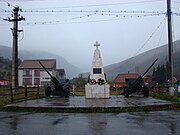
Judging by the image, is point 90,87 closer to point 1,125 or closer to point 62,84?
point 62,84

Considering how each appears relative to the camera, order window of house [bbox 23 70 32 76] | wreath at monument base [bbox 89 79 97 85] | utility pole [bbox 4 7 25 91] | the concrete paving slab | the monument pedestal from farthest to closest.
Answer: window of house [bbox 23 70 32 76], utility pole [bbox 4 7 25 91], wreath at monument base [bbox 89 79 97 85], the monument pedestal, the concrete paving slab

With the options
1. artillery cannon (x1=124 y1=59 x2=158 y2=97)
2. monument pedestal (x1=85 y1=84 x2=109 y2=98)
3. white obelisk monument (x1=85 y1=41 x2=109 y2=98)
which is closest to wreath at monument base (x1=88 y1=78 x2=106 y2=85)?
white obelisk monument (x1=85 y1=41 x2=109 y2=98)

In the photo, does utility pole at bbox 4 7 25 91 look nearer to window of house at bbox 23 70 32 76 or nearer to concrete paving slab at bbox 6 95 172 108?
concrete paving slab at bbox 6 95 172 108

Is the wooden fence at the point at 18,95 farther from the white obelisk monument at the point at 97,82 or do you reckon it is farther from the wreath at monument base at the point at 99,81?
the wreath at monument base at the point at 99,81

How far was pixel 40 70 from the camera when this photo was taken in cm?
8925

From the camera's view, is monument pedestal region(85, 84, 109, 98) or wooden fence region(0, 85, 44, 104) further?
monument pedestal region(85, 84, 109, 98)

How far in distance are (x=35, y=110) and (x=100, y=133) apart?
22.5 feet

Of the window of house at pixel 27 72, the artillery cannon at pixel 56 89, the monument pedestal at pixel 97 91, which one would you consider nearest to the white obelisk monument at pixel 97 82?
the monument pedestal at pixel 97 91

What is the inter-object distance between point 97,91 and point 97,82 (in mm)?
731

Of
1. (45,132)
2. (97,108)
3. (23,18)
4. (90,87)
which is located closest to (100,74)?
(90,87)

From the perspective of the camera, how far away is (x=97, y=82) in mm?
23844

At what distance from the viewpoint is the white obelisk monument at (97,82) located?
2361 centimetres

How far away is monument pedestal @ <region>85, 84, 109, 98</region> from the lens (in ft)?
77.4

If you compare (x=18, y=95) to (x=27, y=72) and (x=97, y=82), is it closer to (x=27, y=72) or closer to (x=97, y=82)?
(x=97, y=82)
